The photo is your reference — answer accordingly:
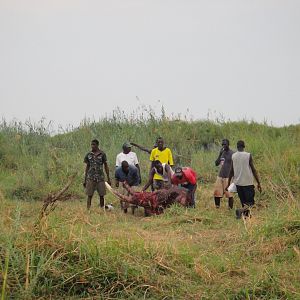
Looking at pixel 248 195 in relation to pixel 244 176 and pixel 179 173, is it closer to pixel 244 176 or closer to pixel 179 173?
pixel 244 176

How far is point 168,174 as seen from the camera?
1005 centimetres

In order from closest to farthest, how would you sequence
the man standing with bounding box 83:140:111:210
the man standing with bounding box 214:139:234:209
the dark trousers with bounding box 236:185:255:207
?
the dark trousers with bounding box 236:185:255:207 < the man standing with bounding box 214:139:234:209 < the man standing with bounding box 83:140:111:210

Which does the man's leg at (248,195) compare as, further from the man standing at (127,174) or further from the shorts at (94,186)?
the shorts at (94,186)

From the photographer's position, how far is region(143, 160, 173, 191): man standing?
10.0 metres

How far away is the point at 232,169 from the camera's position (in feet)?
28.5

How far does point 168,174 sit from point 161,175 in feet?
0.45

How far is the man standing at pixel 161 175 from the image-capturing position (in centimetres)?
1002

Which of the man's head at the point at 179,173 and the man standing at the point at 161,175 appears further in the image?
the man standing at the point at 161,175

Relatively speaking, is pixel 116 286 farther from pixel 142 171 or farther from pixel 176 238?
pixel 142 171

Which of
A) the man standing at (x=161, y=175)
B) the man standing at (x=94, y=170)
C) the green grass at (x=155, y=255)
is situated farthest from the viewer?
the man standing at (x=161, y=175)

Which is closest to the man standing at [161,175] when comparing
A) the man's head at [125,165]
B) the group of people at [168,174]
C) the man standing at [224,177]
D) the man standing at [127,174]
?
the group of people at [168,174]

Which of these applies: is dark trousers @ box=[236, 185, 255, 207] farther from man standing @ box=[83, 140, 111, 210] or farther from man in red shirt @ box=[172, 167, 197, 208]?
man standing @ box=[83, 140, 111, 210]

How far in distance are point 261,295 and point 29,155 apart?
10.6 metres

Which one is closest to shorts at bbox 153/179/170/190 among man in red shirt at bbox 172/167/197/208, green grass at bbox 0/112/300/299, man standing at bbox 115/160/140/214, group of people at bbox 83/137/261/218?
group of people at bbox 83/137/261/218
